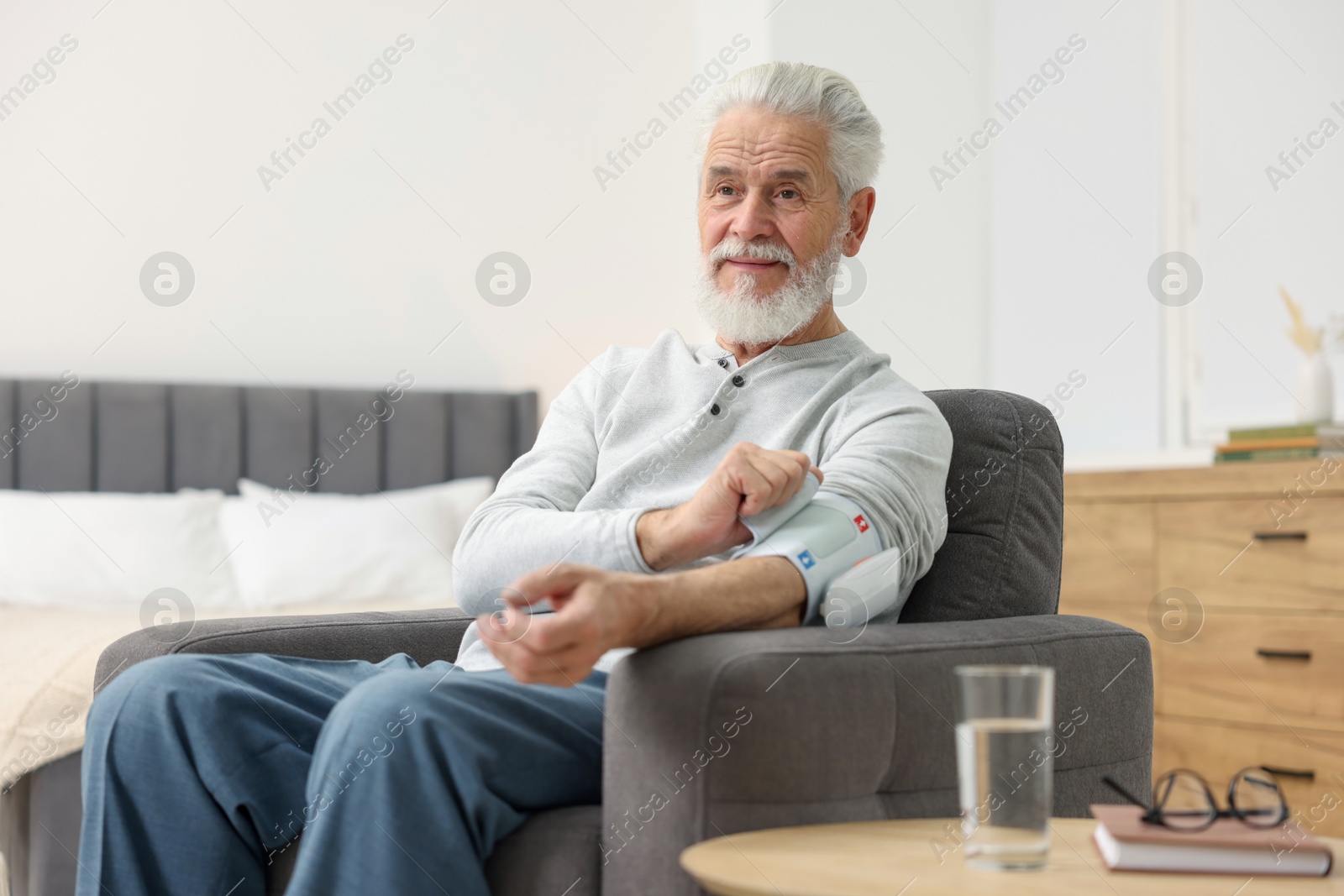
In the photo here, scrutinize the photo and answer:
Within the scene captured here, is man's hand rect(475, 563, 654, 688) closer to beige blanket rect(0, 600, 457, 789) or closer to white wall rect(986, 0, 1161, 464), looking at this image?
beige blanket rect(0, 600, 457, 789)

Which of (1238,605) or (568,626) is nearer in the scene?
(568,626)

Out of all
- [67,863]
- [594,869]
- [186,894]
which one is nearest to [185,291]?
[67,863]

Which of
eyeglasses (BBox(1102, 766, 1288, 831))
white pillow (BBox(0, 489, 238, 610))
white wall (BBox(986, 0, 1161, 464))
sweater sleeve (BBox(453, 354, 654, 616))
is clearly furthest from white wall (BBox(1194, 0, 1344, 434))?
white pillow (BBox(0, 489, 238, 610))

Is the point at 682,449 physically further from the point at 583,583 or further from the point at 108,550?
the point at 108,550

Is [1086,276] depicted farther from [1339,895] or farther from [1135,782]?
[1339,895]

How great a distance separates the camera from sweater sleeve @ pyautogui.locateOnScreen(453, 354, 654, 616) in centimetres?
134

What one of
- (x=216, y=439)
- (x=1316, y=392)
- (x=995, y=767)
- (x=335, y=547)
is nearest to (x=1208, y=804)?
(x=995, y=767)

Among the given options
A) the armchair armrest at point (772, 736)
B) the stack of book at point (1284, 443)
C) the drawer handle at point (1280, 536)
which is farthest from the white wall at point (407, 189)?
the armchair armrest at point (772, 736)

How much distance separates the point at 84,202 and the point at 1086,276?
9.76 ft

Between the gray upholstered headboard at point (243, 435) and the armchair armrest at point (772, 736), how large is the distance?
2.57 m

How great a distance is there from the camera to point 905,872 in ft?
2.85

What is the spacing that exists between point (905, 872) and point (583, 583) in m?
0.37

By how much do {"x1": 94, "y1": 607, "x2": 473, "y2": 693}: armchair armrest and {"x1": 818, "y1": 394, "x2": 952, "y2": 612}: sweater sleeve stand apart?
23.4 inches

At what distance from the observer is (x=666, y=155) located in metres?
4.11
